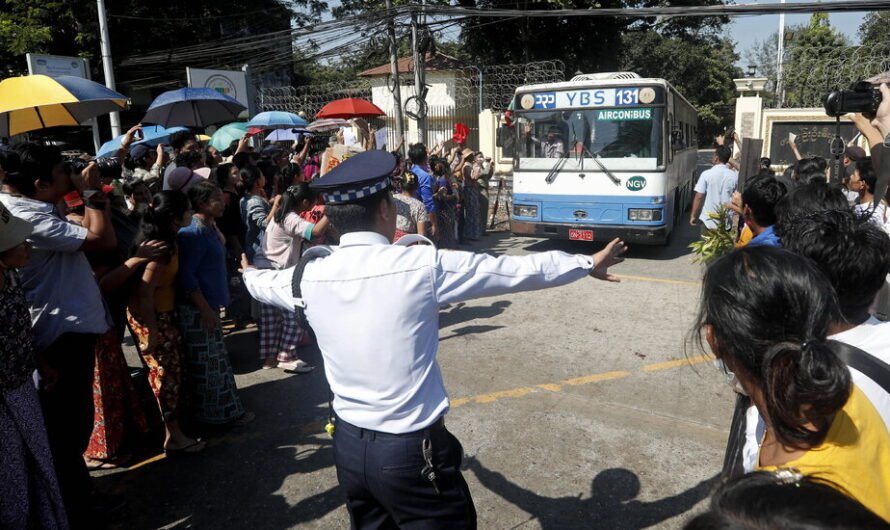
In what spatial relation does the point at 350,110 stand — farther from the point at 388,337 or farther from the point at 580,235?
the point at 388,337

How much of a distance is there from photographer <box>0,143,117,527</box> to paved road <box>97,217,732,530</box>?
46 cm

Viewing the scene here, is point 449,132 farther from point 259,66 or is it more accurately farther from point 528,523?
point 528,523

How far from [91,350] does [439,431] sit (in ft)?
6.95

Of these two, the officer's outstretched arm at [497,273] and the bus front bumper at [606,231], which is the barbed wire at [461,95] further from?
the officer's outstretched arm at [497,273]

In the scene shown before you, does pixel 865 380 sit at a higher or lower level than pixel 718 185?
higher

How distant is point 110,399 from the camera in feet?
11.4

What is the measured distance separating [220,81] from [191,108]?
24.4 feet

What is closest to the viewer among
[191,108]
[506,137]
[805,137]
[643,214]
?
[191,108]

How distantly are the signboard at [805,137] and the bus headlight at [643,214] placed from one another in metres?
8.63

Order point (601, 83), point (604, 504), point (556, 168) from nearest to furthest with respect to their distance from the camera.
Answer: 1. point (604, 504)
2. point (601, 83)
3. point (556, 168)

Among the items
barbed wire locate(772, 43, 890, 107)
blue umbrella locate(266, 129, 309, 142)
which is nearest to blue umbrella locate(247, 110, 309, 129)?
blue umbrella locate(266, 129, 309, 142)

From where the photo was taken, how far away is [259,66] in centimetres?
2331

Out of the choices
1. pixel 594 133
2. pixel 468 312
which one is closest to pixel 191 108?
pixel 468 312

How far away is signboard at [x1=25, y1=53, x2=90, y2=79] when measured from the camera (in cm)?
1167
